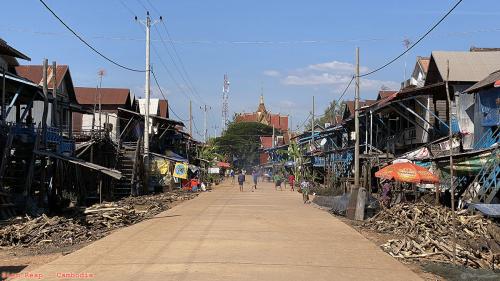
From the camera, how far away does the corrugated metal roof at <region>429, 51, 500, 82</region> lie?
85.1ft

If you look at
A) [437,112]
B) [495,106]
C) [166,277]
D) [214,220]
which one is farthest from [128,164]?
[166,277]

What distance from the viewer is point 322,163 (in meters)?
51.6

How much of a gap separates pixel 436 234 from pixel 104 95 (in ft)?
118

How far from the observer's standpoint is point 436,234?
13531 millimetres

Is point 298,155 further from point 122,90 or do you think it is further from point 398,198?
point 398,198

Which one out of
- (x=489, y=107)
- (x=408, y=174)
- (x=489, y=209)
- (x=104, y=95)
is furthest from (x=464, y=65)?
(x=104, y=95)

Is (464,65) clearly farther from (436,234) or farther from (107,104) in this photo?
(107,104)

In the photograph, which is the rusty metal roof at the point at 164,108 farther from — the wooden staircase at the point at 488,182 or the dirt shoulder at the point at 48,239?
the wooden staircase at the point at 488,182

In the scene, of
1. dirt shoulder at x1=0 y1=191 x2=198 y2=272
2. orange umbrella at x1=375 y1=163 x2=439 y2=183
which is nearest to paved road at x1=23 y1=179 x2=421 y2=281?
dirt shoulder at x1=0 y1=191 x2=198 y2=272

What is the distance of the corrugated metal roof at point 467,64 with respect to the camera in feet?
85.1

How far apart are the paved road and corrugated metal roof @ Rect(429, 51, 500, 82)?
12986mm

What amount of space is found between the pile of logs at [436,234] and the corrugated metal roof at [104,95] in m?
30.4

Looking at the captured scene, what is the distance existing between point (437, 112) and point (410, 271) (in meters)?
19.7

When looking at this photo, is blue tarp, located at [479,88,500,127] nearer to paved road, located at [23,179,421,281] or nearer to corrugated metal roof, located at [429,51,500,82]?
corrugated metal roof, located at [429,51,500,82]
